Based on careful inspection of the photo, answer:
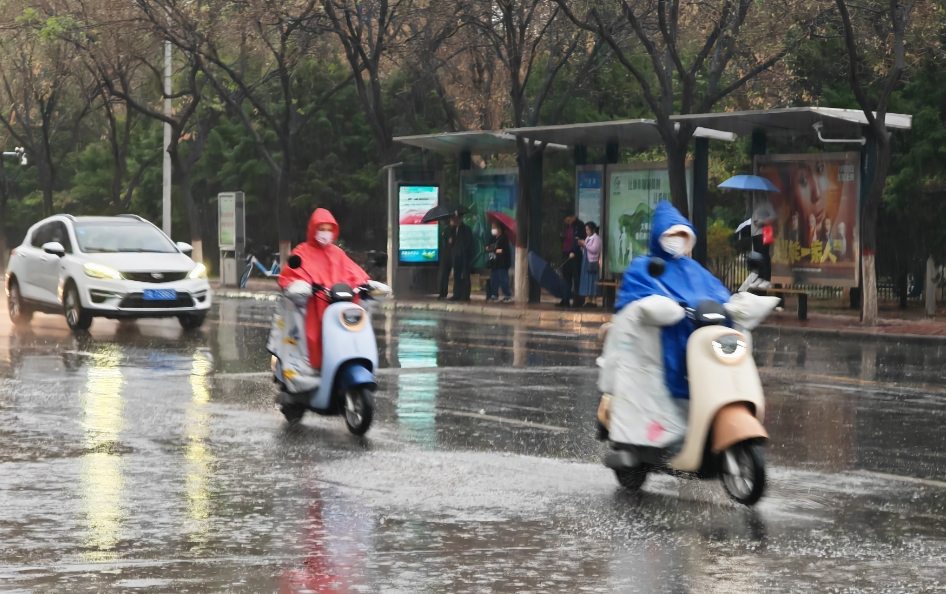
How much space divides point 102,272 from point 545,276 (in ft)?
34.8

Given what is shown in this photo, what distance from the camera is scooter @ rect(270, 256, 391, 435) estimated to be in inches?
404

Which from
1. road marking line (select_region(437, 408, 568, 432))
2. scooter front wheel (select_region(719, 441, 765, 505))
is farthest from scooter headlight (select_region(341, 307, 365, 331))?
scooter front wheel (select_region(719, 441, 765, 505))

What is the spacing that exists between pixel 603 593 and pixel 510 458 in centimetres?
350

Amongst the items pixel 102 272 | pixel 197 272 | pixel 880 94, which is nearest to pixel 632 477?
pixel 102 272

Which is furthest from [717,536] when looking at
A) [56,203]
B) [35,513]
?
[56,203]

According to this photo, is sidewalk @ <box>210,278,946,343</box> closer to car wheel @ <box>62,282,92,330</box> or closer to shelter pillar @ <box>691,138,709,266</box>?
shelter pillar @ <box>691,138,709,266</box>

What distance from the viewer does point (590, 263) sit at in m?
27.1

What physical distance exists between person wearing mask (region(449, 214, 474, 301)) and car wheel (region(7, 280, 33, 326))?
389 inches

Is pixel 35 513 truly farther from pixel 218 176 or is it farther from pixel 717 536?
pixel 218 176

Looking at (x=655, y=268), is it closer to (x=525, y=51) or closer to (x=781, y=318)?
(x=781, y=318)

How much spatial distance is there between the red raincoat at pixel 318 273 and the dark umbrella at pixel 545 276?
55.5 feet

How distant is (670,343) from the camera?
7.89 m

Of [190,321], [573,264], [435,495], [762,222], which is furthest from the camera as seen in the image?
[573,264]

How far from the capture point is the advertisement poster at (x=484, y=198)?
1164 inches
